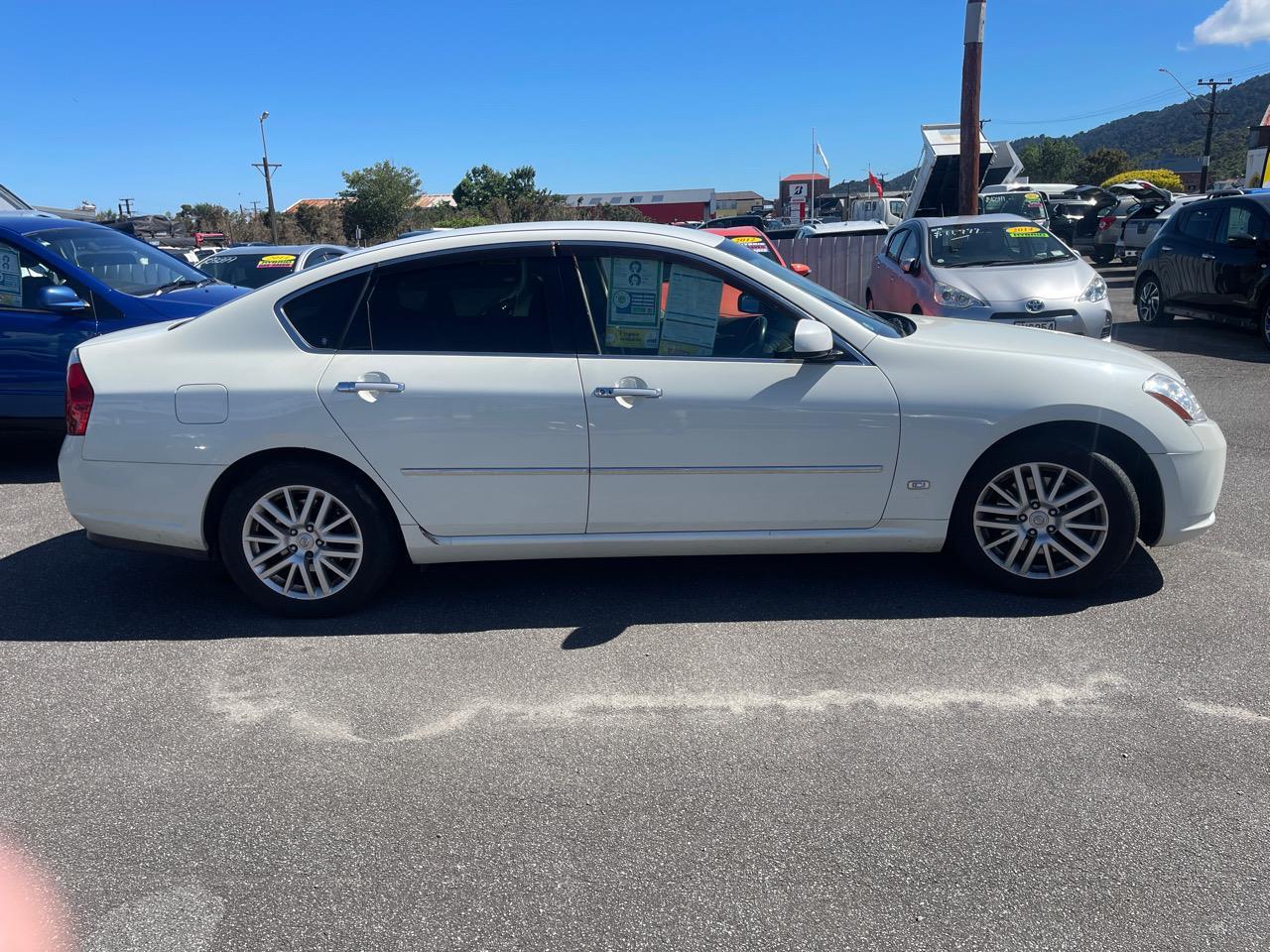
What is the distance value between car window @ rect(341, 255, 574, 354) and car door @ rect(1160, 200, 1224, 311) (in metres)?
10.2

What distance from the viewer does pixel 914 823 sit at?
2.98 metres

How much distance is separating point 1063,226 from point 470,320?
913 inches

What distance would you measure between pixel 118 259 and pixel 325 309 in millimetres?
4322

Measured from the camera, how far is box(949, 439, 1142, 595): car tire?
4.36m

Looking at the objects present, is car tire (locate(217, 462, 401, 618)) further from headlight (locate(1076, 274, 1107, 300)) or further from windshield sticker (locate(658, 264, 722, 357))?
headlight (locate(1076, 274, 1107, 300))

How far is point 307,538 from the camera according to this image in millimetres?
4473

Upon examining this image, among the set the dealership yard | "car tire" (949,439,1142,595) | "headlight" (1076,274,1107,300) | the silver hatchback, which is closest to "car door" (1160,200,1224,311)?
the silver hatchback

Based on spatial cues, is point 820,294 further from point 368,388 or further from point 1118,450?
point 368,388

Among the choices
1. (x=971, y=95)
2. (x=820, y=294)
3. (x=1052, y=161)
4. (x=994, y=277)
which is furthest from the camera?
(x=1052, y=161)

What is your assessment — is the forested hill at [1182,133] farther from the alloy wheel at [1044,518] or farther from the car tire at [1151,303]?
the alloy wheel at [1044,518]

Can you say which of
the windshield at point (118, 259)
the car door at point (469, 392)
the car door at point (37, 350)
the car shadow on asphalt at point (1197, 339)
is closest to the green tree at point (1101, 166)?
the car shadow on asphalt at point (1197, 339)

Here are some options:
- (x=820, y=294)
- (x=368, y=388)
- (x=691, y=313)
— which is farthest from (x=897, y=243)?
(x=368, y=388)

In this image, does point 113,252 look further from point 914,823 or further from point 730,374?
point 914,823

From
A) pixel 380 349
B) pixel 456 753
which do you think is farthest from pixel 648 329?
pixel 456 753
